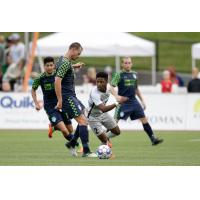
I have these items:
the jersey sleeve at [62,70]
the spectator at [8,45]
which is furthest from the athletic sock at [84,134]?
the spectator at [8,45]

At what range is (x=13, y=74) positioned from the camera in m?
34.3

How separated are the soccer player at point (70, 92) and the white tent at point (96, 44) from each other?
54.0 ft

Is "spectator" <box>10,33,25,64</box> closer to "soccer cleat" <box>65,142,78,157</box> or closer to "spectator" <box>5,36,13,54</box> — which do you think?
"spectator" <box>5,36,13,54</box>

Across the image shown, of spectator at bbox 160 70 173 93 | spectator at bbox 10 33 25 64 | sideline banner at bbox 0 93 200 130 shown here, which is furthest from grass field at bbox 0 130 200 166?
spectator at bbox 10 33 25 64

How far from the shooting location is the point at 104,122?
62.8 feet

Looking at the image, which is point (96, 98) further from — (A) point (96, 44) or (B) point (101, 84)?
(A) point (96, 44)

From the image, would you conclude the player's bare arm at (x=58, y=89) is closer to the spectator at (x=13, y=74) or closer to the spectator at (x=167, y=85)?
the spectator at (x=167, y=85)

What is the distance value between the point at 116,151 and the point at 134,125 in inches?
391

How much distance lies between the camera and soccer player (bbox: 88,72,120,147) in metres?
18.1

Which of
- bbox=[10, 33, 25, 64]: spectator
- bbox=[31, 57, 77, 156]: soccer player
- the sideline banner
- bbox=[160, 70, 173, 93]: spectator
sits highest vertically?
bbox=[31, 57, 77, 156]: soccer player

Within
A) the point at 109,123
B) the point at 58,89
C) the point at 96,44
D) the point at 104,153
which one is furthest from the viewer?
the point at 96,44

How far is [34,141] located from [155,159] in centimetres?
646

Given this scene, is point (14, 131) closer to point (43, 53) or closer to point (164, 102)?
point (164, 102)

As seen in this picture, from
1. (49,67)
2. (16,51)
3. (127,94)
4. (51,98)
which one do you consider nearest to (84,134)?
(51,98)
